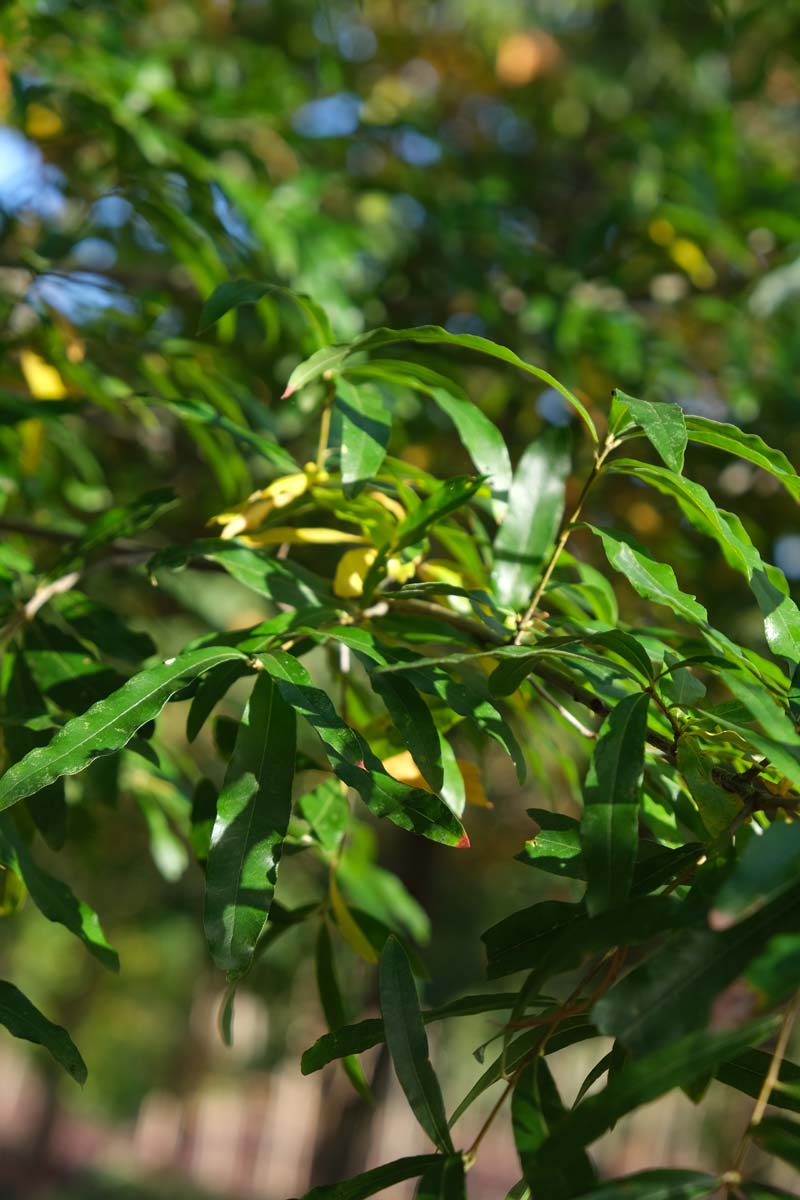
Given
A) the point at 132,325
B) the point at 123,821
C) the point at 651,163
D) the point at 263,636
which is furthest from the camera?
the point at 123,821

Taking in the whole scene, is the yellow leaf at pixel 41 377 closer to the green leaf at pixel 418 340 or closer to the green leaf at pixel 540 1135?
the green leaf at pixel 418 340

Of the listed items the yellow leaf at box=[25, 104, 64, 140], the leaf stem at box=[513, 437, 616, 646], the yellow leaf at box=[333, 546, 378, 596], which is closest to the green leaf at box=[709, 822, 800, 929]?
the leaf stem at box=[513, 437, 616, 646]

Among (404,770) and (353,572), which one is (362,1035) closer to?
(404,770)

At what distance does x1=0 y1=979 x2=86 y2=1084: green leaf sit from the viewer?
0.72 metres

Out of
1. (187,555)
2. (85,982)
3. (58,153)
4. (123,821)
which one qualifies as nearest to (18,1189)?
(85,982)

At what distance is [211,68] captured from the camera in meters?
2.00

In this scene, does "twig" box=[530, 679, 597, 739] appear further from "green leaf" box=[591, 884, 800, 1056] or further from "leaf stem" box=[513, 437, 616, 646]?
"green leaf" box=[591, 884, 800, 1056]

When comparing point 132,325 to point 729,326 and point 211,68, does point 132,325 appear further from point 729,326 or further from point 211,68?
point 729,326

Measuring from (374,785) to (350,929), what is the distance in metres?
0.32

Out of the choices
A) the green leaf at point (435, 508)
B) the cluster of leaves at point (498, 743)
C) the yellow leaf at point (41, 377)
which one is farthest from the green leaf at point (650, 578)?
the yellow leaf at point (41, 377)

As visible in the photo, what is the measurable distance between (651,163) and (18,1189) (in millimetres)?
10791

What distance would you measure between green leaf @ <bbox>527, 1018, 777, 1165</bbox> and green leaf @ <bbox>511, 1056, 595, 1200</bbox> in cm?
2

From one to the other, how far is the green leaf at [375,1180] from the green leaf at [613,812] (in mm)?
196

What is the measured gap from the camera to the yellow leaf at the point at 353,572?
88 cm
